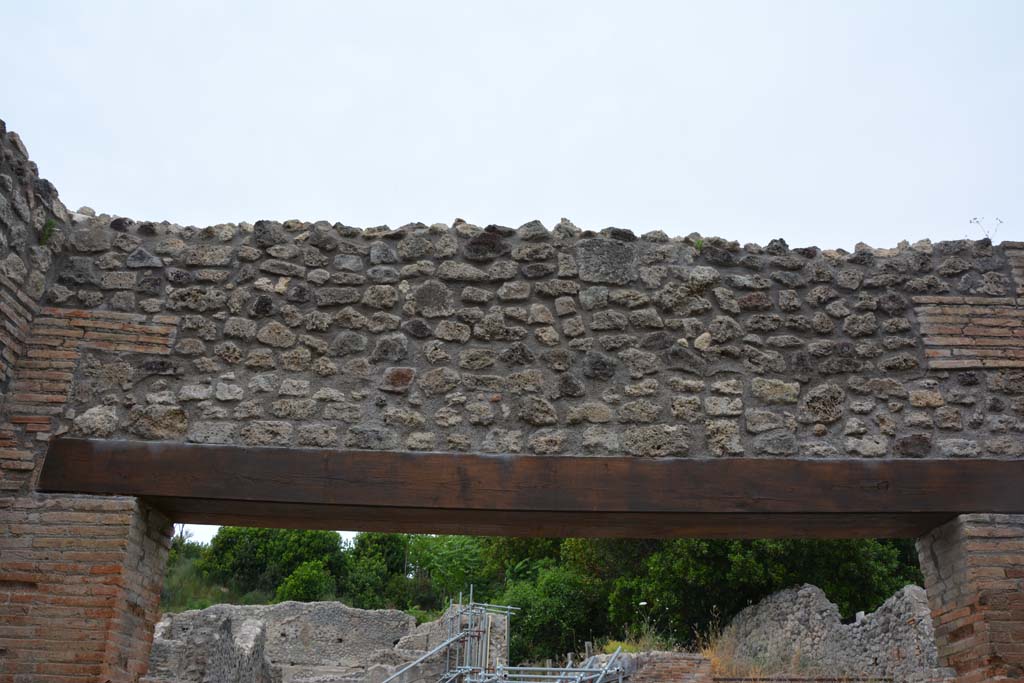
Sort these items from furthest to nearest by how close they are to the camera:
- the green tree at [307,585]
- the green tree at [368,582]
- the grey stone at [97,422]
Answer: the green tree at [368,582] → the green tree at [307,585] → the grey stone at [97,422]

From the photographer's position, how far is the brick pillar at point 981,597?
151 inches

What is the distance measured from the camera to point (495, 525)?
445 centimetres

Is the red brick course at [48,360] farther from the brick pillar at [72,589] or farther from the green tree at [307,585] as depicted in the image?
the green tree at [307,585]

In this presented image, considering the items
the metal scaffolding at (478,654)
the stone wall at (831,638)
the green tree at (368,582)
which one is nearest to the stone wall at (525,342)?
the metal scaffolding at (478,654)

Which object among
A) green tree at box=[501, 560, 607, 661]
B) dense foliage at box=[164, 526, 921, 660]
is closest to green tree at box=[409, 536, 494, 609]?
dense foliage at box=[164, 526, 921, 660]

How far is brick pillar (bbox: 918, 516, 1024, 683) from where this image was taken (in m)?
3.84

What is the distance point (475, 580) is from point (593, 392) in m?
23.9

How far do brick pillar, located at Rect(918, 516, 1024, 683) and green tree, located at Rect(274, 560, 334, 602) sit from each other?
24809 mm

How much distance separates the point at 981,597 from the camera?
3.94 metres

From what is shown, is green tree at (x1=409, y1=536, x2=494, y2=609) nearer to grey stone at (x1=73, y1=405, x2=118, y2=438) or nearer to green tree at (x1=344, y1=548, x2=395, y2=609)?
green tree at (x1=344, y1=548, x2=395, y2=609)

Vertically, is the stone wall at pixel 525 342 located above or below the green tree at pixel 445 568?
below

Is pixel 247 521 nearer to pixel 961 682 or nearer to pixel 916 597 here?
pixel 961 682

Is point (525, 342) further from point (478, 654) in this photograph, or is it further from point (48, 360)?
point (478, 654)

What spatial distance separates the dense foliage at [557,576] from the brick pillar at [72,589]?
43.3 ft
